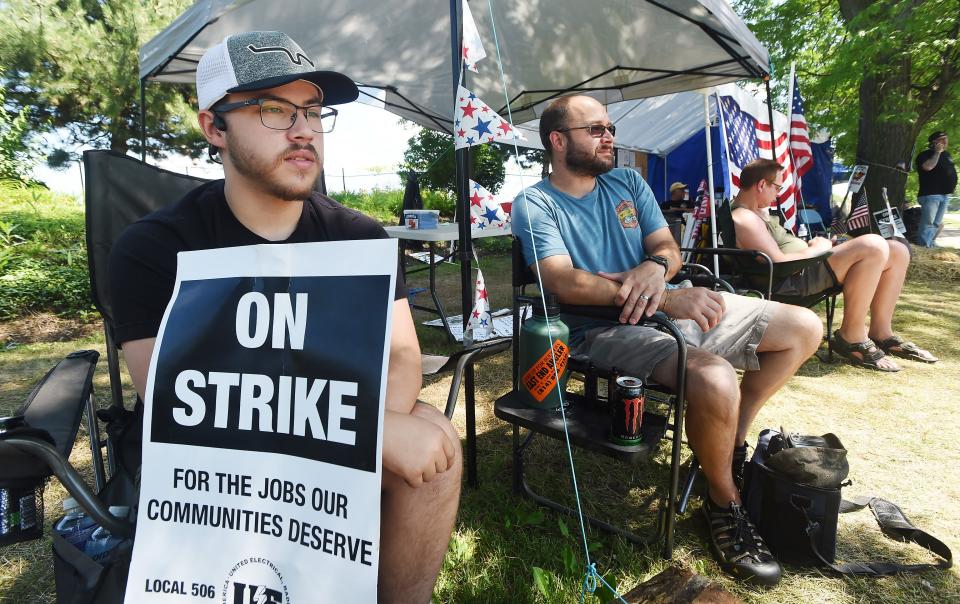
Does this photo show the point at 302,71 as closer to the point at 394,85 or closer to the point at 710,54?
the point at 710,54

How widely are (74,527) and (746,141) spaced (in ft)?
21.5

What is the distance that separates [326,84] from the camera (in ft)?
4.55

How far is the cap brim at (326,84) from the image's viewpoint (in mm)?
1184

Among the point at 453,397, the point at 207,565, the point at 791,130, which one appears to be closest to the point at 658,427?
the point at 453,397

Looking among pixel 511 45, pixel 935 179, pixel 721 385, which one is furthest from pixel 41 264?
pixel 935 179

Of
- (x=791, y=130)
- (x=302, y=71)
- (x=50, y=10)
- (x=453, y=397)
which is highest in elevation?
(x=50, y=10)

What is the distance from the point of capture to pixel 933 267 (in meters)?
6.24

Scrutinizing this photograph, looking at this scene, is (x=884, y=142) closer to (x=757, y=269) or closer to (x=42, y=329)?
(x=757, y=269)

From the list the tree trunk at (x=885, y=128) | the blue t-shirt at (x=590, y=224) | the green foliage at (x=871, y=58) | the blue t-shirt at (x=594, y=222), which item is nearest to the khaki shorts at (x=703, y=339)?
the blue t-shirt at (x=590, y=224)

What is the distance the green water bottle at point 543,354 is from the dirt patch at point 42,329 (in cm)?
462

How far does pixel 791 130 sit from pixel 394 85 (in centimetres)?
403

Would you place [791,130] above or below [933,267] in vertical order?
above

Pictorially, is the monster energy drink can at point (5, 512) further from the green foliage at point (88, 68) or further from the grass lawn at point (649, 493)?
the green foliage at point (88, 68)

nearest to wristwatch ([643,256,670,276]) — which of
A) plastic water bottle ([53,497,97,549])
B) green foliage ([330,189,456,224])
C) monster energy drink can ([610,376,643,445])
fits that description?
monster energy drink can ([610,376,643,445])
